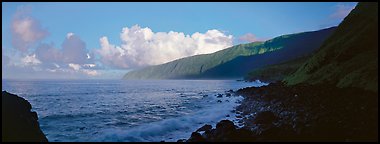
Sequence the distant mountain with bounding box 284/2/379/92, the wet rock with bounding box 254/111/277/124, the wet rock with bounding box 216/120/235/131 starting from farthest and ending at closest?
the distant mountain with bounding box 284/2/379/92 < the wet rock with bounding box 254/111/277/124 < the wet rock with bounding box 216/120/235/131

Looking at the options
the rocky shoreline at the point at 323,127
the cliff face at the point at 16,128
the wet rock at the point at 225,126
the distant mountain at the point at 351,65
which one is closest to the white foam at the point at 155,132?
the rocky shoreline at the point at 323,127

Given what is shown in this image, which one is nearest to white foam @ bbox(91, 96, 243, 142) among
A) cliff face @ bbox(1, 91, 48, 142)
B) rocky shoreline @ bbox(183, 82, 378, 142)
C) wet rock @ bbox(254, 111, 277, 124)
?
rocky shoreline @ bbox(183, 82, 378, 142)

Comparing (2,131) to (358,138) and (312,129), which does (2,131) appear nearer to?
(312,129)

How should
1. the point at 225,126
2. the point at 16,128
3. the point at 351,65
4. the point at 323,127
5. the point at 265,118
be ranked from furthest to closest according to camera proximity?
1. the point at 351,65
2. the point at 265,118
3. the point at 225,126
4. the point at 16,128
5. the point at 323,127

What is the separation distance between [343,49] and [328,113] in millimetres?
27759

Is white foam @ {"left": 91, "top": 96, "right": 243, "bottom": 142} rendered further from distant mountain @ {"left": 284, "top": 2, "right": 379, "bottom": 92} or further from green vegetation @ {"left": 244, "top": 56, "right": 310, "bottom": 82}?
green vegetation @ {"left": 244, "top": 56, "right": 310, "bottom": 82}

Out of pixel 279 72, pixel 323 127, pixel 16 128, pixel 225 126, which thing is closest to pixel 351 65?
pixel 323 127

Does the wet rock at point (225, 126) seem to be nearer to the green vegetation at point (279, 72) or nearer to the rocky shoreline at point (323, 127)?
the rocky shoreline at point (323, 127)

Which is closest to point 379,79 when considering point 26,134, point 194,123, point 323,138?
point 323,138

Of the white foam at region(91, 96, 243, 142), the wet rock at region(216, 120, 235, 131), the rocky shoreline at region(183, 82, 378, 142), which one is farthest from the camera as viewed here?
the white foam at region(91, 96, 243, 142)

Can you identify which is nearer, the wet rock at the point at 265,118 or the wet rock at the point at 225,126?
the wet rock at the point at 225,126

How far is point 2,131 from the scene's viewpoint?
17.2 m

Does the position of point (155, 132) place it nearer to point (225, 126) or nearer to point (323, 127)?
point (225, 126)

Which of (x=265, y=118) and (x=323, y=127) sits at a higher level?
(x=323, y=127)
